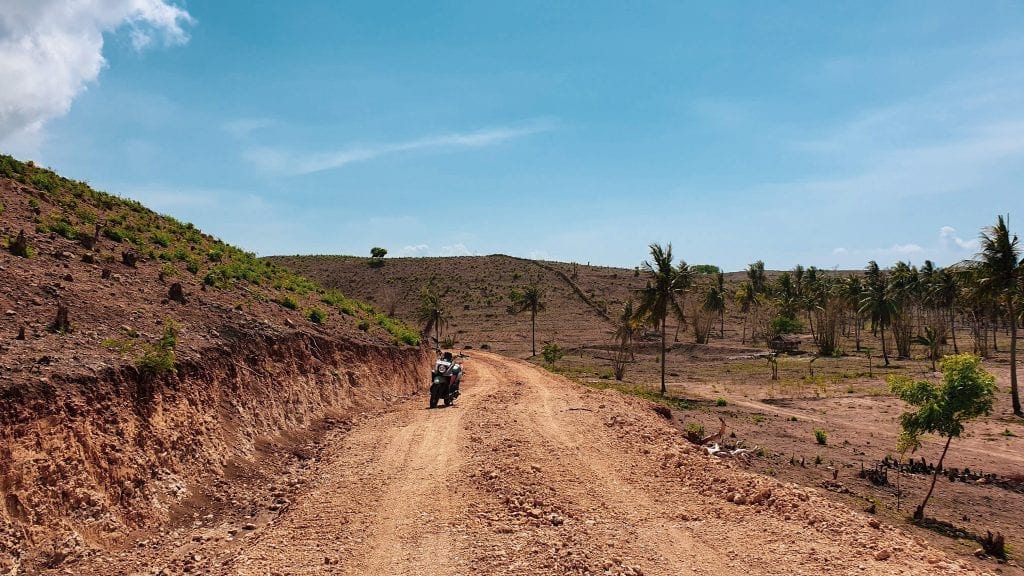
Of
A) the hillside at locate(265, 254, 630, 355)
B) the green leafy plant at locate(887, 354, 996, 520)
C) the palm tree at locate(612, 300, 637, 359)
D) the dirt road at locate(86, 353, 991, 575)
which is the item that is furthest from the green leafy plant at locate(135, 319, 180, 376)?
the hillside at locate(265, 254, 630, 355)

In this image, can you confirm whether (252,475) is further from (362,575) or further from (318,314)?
(318,314)

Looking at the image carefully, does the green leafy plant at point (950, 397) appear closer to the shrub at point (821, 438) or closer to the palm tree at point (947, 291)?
the shrub at point (821, 438)

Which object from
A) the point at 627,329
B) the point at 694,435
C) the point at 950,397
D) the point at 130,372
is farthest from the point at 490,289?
the point at 130,372

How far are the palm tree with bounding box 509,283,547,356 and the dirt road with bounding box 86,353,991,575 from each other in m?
53.6

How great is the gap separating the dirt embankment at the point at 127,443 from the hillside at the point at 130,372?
0.03 m

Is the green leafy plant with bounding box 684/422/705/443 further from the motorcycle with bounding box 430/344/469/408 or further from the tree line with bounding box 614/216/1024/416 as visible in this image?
the tree line with bounding box 614/216/1024/416

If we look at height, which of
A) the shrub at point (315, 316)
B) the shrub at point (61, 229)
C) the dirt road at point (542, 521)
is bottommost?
the dirt road at point (542, 521)

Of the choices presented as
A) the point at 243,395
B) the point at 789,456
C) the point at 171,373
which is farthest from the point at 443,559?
the point at 789,456

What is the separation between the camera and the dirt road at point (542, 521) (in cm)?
943

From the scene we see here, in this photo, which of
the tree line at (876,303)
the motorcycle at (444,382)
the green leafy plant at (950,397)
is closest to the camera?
the green leafy plant at (950,397)

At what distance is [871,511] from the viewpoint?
1455 centimetres

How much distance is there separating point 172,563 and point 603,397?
801 inches

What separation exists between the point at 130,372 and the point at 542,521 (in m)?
9.37

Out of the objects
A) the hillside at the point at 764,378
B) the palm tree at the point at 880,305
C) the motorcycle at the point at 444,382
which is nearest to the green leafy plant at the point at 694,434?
the hillside at the point at 764,378
